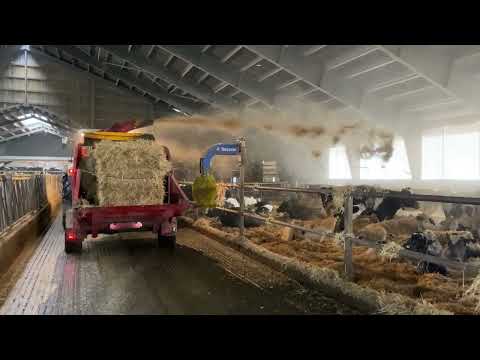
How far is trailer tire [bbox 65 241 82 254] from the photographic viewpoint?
6.26 m

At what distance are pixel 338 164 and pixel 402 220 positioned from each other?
29.6 feet

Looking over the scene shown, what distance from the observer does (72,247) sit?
6.30 m

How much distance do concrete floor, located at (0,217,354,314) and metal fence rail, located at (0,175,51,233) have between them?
2.87 feet

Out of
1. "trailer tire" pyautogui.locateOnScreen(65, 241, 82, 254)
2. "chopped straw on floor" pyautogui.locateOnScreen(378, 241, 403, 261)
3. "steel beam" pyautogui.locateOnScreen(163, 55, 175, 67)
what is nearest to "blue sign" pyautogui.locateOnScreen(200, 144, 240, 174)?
"trailer tire" pyautogui.locateOnScreen(65, 241, 82, 254)

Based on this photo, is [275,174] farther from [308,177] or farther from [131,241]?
[131,241]

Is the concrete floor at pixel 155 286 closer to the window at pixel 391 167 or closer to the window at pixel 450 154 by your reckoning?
the window at pixel 450 154

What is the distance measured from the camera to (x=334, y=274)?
4.36 metres

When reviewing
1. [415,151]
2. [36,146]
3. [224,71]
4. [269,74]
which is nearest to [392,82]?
[415,151]

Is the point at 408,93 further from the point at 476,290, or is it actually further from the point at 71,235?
the point at 71,235

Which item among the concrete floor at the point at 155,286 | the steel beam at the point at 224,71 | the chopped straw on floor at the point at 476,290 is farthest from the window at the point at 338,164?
the chopped straw on floor at the point at 476,290

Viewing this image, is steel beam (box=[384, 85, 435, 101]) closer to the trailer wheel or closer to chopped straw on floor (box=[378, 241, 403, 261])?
chopped straw on floor (box=[378, 241, 403, 261])

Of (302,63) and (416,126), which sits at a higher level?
(302,63)
